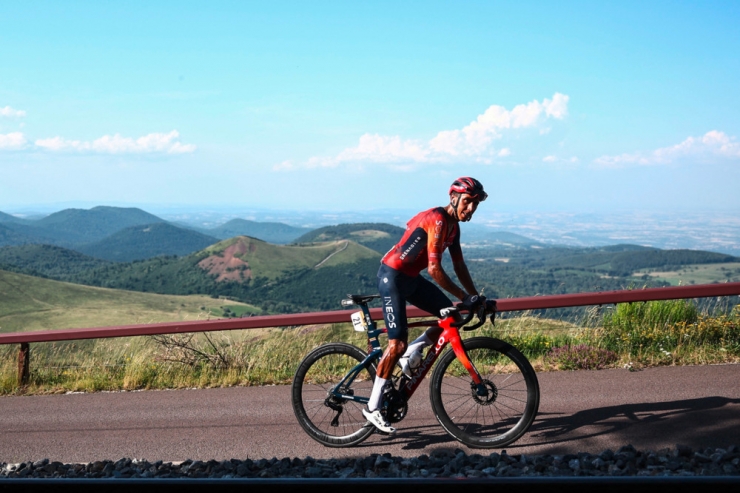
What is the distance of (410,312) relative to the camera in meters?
7.90

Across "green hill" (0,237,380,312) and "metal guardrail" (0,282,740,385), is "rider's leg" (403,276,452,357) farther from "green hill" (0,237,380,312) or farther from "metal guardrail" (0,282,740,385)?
"green hill" (0,237,380,312)

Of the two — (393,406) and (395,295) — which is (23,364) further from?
(395,295)

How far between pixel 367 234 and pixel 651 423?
136m

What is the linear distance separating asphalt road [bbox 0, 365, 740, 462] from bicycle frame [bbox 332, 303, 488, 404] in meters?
0.46

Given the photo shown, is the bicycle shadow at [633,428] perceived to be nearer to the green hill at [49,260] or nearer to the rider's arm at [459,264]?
the rider's arm at [459,264]

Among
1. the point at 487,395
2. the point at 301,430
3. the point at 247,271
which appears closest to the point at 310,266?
the point at 247,271

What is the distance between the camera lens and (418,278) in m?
5.52

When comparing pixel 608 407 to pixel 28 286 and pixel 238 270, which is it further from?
pixel 238 270

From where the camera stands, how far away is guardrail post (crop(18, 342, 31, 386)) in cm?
892

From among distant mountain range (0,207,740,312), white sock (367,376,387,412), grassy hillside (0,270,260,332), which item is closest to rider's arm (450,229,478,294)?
white sock (367,376,387,412)

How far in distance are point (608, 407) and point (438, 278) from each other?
239 cm

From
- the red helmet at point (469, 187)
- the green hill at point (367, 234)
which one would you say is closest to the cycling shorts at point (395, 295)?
the red helmet at point (469, 187)

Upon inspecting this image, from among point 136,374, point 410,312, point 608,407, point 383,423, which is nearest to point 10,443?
point 136,374

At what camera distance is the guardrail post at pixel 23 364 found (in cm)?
892
